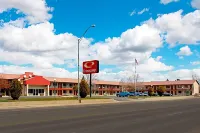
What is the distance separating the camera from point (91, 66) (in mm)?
59406

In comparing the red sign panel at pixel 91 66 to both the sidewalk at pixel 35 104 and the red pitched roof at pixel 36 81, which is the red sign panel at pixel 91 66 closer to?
the sidewalk at pixel 35 104

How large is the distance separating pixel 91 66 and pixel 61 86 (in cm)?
5260

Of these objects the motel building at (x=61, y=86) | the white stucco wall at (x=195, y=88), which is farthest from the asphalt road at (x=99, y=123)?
the white stucco wall at (x=195, y=88)

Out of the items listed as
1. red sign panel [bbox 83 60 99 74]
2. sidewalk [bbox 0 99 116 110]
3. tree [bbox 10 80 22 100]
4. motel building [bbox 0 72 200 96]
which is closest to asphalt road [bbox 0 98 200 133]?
sidewalk [bbox 0 99 116 110]

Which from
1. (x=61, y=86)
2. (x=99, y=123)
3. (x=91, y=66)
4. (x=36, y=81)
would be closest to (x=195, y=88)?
(x=61, y=86)

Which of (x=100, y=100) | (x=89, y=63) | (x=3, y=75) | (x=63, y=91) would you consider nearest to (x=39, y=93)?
(x=3, y=75)

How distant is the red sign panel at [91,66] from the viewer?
5844cm

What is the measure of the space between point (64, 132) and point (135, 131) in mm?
2980

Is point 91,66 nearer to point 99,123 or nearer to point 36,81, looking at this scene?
point 36,81

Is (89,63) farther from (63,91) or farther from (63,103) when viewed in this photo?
(63,91)

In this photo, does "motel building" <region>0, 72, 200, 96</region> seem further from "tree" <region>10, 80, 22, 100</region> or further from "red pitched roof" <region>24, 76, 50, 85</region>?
"tree" <region>10, 80, 22, 100</region>

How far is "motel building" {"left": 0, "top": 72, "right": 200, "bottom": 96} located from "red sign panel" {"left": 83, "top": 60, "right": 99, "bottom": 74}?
76.6ft

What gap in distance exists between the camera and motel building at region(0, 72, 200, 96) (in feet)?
294

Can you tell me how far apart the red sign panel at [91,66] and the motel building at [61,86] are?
23.3 metres
